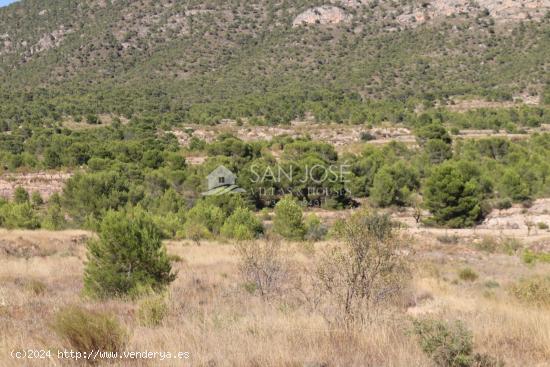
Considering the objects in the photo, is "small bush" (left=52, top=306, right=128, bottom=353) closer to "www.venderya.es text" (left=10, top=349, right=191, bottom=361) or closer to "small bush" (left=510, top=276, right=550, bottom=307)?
"www.venderya.es text" (left=10, top=349, right=191, bottom=361)

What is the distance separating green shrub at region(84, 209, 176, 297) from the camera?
326 inches

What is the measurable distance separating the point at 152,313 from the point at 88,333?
4.94ft

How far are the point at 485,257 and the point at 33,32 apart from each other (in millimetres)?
94365

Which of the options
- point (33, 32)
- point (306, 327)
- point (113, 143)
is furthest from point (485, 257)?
point (33, 32)

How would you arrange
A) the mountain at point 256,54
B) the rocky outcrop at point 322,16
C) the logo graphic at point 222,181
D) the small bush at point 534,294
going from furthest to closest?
1. the rocky outcrop at point 322,16
2. the mountain at point 256,54
3. the logo graphic at point 222,181
4. the small bush at point 534,294

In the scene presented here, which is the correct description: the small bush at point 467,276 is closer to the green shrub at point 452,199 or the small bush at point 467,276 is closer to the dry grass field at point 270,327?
the dry grass field at point 270,327

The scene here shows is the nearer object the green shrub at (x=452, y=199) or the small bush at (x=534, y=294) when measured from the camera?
the small bush at (x=534, y=294)

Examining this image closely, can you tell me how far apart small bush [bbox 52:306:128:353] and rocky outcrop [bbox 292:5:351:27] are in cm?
9401

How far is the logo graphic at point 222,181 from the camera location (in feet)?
118

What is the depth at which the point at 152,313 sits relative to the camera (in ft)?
18.8

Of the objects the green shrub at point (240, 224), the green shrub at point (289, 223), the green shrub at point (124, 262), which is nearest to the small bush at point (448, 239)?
the green shrub at point (289, 223)

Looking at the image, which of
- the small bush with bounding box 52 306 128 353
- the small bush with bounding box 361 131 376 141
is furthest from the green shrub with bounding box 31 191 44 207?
the small bush with bounding box 361 131 376 141

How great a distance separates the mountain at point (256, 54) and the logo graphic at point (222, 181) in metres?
28.8

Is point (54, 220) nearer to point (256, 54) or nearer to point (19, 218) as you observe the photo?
point (19, 218)
